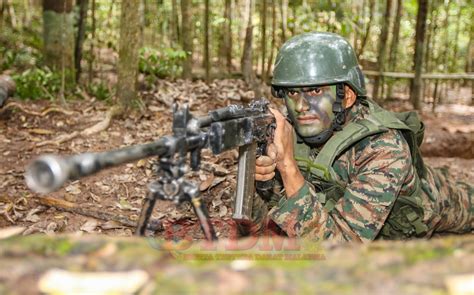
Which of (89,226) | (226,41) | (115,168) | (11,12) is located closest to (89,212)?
(89,226)

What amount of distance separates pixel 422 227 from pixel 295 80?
1.33 meters

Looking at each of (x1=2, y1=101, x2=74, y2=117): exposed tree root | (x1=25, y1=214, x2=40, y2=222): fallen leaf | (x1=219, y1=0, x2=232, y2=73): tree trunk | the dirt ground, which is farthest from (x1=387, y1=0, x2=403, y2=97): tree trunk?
(x1=25, y1=214, x2=40, y2=222): fallen leaf

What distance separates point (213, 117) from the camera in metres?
2.29

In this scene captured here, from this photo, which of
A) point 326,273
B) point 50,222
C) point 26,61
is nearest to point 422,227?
point 326,273

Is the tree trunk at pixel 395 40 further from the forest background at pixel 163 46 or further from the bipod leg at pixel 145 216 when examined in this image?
the bipod leg at pixel 145 216

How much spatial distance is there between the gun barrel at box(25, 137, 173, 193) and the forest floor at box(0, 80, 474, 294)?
5.17 ft

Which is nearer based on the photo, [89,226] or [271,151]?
[271,151]

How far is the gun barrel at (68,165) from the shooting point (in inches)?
53.8

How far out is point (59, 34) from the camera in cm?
814

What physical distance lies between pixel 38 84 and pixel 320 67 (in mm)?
5386

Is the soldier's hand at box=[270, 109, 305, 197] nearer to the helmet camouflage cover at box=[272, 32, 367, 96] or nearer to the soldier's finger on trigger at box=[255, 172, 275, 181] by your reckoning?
the soldier's finger on trigger at box=[255, 172, 275, 181]

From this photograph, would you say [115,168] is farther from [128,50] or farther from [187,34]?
[187,34]

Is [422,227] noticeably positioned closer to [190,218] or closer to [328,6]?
[190,218]

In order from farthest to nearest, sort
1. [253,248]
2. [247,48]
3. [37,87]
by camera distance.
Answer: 1. [247,48]
2. [37,87]
3. [253,248]
